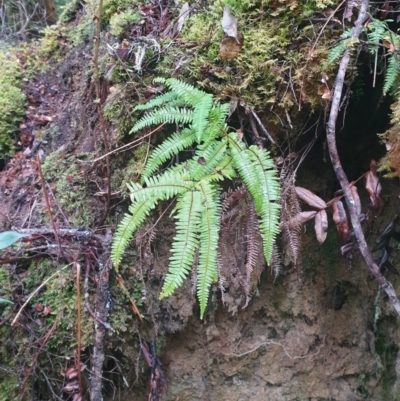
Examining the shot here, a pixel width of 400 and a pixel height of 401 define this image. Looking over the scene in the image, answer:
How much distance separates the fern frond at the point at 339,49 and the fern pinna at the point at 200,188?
1.95ft

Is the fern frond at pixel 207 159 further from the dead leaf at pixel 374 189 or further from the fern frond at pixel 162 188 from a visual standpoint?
the dead leaf at pixel 374 189

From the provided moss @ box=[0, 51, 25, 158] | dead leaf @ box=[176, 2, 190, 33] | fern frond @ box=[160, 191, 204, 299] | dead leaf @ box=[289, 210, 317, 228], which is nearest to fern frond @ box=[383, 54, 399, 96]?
dead leaf @ box=[289, 210, 317, 228]

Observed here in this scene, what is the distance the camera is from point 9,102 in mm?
3443

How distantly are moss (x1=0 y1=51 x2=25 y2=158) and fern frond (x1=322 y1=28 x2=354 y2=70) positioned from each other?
8.26ft

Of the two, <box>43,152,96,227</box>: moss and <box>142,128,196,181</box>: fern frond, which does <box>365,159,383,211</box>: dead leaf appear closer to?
<box>142,128,196,181</box>: fern frond

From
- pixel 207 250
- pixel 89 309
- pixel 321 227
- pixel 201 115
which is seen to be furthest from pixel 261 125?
pixel 89 309

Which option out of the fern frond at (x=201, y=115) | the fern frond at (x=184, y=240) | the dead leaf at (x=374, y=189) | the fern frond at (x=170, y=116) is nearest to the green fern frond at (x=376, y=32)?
the dead leaf at (x=374, y=189)

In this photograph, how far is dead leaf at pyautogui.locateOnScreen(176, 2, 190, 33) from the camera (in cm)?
254

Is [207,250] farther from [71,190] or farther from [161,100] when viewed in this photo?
[71,190]

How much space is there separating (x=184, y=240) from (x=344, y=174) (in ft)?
2.82

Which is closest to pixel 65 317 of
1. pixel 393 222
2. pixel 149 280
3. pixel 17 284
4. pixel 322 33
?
pixel 17 284

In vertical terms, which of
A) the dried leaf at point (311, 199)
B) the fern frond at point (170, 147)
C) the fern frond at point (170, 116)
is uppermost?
the fern frond at point (170, 116)

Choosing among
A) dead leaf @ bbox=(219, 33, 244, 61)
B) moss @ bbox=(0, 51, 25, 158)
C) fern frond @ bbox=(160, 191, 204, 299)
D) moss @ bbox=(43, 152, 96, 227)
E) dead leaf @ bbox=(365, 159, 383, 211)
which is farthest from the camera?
moss @ bbox=(0, 51, 25, 158)

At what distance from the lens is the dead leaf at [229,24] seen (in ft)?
7.23
